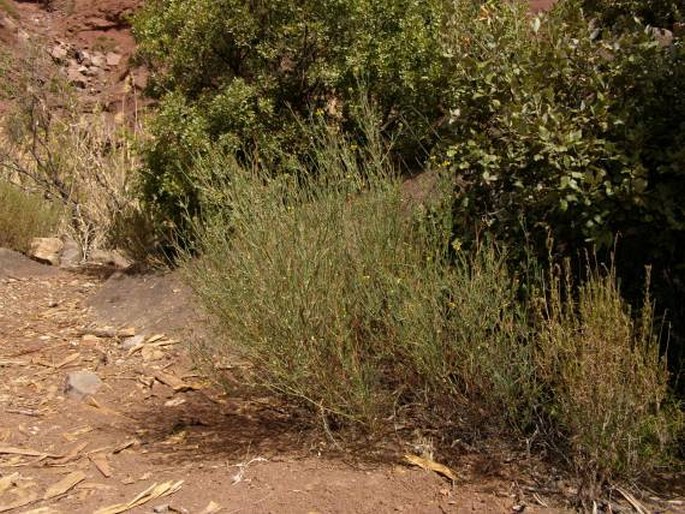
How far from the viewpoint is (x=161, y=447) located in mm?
4617

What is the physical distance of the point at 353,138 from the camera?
667 cm

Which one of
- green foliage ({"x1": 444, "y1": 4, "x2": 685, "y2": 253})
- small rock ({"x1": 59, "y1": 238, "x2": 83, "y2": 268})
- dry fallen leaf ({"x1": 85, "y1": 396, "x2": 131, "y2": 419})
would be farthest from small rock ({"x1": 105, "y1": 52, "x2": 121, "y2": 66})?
green foliage ({"x1": 444, "y1": 4, "x2": 685, "y2": 253})

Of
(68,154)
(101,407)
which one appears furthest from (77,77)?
(101,407)

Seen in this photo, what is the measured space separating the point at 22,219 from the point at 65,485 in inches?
233

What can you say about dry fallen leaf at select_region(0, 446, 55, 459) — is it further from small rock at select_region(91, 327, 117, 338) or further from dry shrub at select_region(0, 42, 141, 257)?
dry shrub at select_region(0, 42, 141, 257)

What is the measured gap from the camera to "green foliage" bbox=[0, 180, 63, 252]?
944cm

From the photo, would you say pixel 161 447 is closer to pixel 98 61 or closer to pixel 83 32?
pixel 98 61

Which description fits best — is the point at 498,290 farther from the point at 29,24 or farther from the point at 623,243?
the point at 29,24

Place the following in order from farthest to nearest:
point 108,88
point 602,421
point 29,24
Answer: point 29,24 → point 108,88 → point 602,421

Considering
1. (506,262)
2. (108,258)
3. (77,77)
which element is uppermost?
(77,77)

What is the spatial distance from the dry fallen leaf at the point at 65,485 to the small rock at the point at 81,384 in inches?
48.3

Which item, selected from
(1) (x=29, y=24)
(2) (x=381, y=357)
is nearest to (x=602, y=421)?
(2) (x=381, y=357)

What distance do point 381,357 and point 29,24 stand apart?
56.2ft

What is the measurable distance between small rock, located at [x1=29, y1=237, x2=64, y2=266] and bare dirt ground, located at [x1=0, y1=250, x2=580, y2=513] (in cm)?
230
